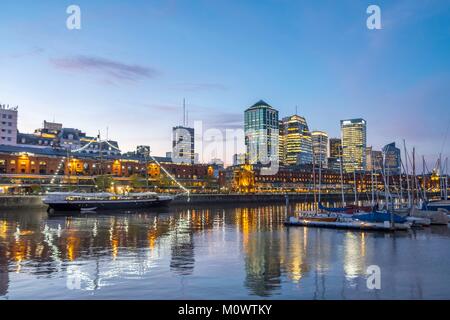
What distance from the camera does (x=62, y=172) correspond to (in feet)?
520

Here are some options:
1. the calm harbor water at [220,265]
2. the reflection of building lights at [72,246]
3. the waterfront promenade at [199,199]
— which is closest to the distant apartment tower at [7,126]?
the waterfront promenade at [199,199]

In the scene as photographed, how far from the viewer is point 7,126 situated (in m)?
167

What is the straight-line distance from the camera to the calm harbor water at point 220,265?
922 inches

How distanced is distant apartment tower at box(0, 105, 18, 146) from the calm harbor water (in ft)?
431

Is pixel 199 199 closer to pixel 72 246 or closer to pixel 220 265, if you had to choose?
pixel 72 246

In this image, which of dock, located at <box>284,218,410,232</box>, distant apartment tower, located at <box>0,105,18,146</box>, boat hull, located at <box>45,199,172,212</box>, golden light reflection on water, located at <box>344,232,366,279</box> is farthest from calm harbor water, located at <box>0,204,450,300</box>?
distant apartment tower, located at <box>0,105,18,146</box>

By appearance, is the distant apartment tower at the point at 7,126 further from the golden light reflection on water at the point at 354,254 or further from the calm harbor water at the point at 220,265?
the golden light reflection on water at the point at 354,254

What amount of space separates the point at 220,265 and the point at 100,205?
258 ft

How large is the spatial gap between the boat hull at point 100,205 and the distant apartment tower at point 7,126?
8286 centimetres

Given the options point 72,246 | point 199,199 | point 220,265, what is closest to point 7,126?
point 199,199

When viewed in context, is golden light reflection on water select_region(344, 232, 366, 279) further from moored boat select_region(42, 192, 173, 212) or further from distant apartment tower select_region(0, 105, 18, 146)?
distant apartment tower select_region(0, 105, 18, 146)

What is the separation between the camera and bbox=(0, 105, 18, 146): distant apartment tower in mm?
166375
